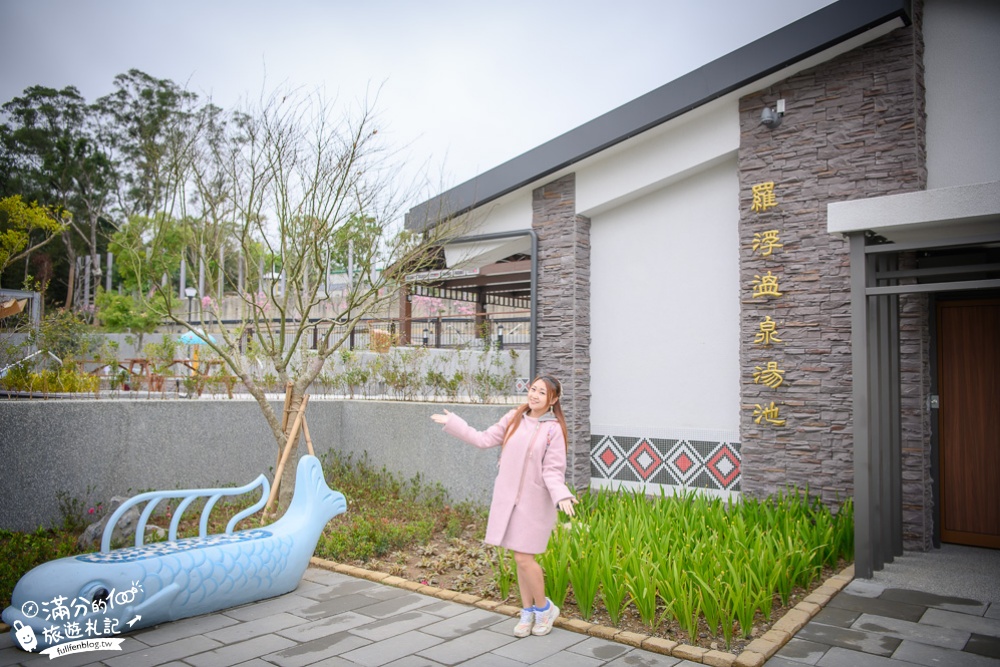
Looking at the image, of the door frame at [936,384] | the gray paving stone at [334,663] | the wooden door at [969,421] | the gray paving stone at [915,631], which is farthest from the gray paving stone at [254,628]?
the wooden door at [969,421]

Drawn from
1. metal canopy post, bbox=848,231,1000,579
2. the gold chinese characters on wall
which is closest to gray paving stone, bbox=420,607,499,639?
metal canopy post, bbox=848,231,1000,579

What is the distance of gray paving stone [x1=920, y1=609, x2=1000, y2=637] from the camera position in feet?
14.6

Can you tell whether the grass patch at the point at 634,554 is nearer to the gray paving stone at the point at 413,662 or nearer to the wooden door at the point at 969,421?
the gray paving stone at the point at 413,662

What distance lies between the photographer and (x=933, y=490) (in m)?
6.77

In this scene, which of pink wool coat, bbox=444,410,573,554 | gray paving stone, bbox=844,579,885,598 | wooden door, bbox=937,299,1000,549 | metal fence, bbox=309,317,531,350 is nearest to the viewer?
pink wool coat, bbox=444,410,573,554

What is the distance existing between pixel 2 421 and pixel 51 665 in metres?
3.36

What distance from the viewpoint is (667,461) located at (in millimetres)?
7914

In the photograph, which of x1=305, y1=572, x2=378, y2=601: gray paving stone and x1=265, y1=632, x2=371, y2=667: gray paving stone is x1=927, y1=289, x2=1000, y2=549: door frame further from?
x1=265, y1=632, x2=371, y2=667: gray paving stone


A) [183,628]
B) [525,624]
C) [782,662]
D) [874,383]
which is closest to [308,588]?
[183,628]

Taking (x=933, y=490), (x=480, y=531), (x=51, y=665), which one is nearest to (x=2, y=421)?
(x=51, y=665)

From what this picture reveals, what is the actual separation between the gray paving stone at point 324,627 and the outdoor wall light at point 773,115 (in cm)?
579

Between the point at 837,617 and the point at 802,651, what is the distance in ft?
2.42

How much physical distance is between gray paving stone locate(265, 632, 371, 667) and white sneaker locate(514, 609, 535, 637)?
90 cm

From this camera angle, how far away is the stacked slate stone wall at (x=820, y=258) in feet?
21.4
